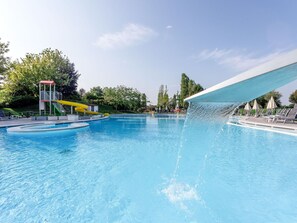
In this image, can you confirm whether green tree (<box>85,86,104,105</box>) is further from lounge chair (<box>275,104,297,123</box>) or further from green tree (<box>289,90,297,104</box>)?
green tree (<box>289,90,297,104</box>)

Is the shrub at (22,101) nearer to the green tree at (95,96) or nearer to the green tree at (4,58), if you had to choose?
the green tree at (4,58)

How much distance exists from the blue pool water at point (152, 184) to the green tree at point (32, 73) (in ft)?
49.7

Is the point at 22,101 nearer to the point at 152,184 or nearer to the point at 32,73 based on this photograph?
the point at 32,73

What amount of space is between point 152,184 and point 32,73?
2099 centimetres

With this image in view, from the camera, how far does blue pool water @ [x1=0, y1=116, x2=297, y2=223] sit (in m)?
3.18

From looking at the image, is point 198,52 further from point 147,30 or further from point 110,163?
point 110,163

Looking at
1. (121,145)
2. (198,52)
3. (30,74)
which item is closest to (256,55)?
(198,52)

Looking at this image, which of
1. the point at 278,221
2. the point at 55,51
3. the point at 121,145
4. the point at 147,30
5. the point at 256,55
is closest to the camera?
the point at 278,221

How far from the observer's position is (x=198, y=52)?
14.8 meters

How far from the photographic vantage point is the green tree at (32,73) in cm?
1902

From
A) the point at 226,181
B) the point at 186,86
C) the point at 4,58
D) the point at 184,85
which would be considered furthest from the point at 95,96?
the point at 226,181

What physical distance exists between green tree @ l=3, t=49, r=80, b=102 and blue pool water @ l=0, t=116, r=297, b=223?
15156 mm

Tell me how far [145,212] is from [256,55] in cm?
1347

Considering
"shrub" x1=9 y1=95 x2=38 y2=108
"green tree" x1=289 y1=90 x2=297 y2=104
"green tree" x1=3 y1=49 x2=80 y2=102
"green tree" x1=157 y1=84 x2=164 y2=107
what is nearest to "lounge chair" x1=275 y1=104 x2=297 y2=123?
"green tree" x1=289 y1=90 x2=297 y2=104
